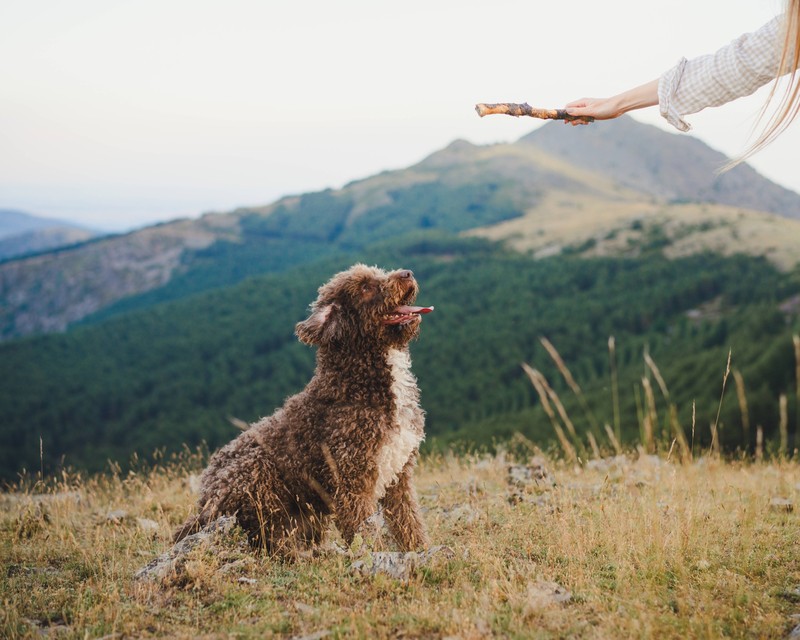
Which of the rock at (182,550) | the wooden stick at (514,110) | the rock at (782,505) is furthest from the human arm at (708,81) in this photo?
the rock at (782,505)

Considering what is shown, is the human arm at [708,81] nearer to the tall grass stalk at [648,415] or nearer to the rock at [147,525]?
the tall grass stalk at [648,415]

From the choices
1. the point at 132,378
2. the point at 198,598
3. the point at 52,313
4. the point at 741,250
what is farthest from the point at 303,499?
the point at 52,313

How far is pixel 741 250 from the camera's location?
95.8 m

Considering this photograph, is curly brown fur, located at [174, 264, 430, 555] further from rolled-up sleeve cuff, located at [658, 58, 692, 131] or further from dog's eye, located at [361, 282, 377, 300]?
rolled-up sleeve cuff, located at [658, 58, 692, 131]

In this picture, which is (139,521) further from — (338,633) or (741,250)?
(741,250)

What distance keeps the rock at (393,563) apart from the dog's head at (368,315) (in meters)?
1.52

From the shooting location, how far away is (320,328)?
15.8ft

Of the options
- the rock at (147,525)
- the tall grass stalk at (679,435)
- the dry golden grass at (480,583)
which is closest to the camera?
the dry golden grass at (480,583)

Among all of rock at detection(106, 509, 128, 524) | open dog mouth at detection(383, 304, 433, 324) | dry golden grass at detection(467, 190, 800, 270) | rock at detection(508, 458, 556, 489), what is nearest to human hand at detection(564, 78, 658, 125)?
open dog mouth at detection(383, 304, 433, 324)

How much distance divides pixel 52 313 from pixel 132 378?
10224 centimetres

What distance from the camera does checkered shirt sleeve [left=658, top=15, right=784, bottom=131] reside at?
125 inches

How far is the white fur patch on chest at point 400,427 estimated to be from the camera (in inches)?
185

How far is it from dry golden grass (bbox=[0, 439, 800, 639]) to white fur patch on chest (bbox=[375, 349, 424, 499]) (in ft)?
2.19

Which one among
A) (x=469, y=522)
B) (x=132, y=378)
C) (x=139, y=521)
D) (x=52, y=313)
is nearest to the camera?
(x=469, y=522)
